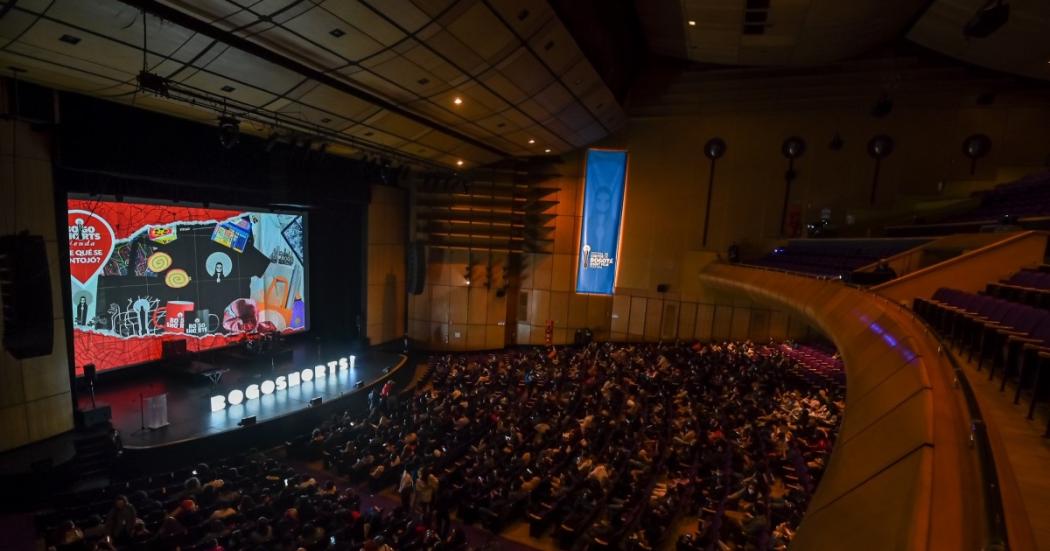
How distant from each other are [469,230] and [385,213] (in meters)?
3.28

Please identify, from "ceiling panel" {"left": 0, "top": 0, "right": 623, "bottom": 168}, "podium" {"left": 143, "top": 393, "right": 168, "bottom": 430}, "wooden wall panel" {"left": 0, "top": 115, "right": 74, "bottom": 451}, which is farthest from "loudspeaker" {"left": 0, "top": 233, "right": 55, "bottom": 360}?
"ceiling panel" {"left": 0, "top": 0, "right": 623, "bottom": 168}

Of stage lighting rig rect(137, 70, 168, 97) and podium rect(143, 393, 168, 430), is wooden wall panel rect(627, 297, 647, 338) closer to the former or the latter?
podium rect(143, 393, 168, 430)

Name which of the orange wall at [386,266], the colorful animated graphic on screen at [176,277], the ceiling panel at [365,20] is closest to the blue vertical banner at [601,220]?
the orange wall at [386,266]

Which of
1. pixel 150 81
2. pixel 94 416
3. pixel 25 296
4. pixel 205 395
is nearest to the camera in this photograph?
pixel 150 81

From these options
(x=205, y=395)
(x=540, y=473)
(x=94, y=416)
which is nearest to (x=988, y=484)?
(x=540, y=473)

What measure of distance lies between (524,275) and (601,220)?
3.89 m

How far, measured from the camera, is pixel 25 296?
7.70m

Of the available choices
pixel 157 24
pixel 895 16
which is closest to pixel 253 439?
pixel 157 24

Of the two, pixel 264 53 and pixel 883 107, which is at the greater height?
pixel 883 107

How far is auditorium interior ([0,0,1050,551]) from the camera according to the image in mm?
5680

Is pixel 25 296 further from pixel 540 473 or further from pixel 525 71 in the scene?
pixel 525 71

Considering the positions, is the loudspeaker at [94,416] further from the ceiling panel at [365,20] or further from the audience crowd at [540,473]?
the ceiling panel at [365,20]

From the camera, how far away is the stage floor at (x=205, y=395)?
8.97 metres

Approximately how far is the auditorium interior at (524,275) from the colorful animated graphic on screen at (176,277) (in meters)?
0.07
